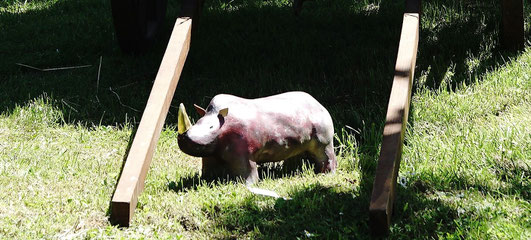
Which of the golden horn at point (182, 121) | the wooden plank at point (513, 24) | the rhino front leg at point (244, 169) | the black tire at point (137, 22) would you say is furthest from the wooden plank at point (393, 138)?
the black tire at point (137, 22)

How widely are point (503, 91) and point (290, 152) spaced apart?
163 centimetres

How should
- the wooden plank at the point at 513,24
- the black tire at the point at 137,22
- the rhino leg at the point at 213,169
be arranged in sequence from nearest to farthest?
the rhino leg at the point at 213,169
the wooden plank at the point at 513,24
the black tire at the point at 137,22

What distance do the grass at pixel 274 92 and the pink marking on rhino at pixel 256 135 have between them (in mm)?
113

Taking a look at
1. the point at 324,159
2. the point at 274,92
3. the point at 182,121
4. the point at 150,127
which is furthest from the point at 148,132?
the point at 274,92

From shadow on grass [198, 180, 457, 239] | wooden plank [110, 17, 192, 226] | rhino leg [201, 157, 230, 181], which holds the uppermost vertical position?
wooden plank [110, 17, 192, 226]

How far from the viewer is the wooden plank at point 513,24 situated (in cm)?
488

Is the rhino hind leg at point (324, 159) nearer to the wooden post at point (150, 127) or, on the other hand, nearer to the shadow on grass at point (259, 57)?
the shadow on grass at point (259, 57)

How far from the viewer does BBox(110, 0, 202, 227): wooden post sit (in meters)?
3.08

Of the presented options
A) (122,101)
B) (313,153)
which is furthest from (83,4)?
(313,153)

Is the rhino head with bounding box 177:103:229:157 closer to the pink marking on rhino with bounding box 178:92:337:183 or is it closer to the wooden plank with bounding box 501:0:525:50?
the pink marking on rhino with bounding box 178:92:337:183

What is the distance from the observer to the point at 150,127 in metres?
3.49

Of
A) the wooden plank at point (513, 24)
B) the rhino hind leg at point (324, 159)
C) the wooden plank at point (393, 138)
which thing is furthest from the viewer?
the wooden plank at point (513, 24)

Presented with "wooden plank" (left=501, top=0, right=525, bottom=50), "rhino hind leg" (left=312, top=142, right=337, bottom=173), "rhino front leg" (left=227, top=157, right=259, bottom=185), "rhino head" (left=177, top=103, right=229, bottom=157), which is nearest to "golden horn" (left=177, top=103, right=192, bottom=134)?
"rhino head" (left=177, top=103, right=229, bottom=157)

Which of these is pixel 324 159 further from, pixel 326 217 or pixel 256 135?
pixel 326 217
